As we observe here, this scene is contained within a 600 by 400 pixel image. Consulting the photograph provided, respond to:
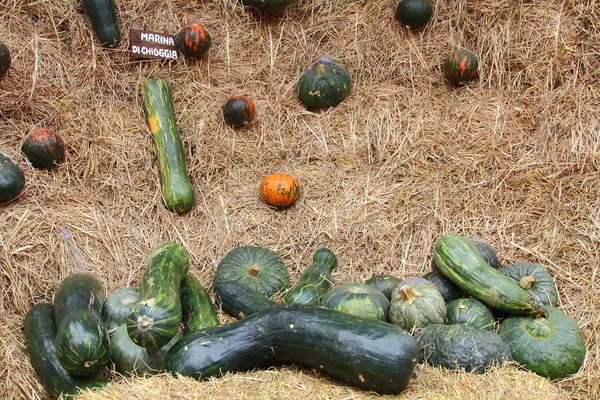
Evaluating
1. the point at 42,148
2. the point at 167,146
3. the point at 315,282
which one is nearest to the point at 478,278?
the point at 315,282

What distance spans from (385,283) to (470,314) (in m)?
0.74

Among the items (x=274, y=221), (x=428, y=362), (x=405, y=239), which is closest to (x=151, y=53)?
(x=274, y=221)

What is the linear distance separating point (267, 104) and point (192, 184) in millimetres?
1150

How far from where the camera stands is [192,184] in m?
5.51

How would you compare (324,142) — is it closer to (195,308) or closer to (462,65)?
(462,65)

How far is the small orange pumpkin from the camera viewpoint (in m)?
5.22

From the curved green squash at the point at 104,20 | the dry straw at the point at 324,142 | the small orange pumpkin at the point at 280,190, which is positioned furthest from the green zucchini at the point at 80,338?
the curved green squash at the point at 104,20

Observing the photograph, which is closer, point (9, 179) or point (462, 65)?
point (9, 179)

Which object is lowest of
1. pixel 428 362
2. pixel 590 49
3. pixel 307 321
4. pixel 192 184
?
pixel 428 362

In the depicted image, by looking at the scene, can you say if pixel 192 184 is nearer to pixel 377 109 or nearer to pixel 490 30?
pixel 377 109

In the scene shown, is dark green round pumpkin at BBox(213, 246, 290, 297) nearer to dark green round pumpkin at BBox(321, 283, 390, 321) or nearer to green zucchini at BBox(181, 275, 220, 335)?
green zucchini at BBox(181, 275, 220, 335)

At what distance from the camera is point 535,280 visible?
173 inches

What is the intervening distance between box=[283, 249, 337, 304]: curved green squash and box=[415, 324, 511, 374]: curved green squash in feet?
2.98

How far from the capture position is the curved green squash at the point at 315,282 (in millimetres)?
4262
